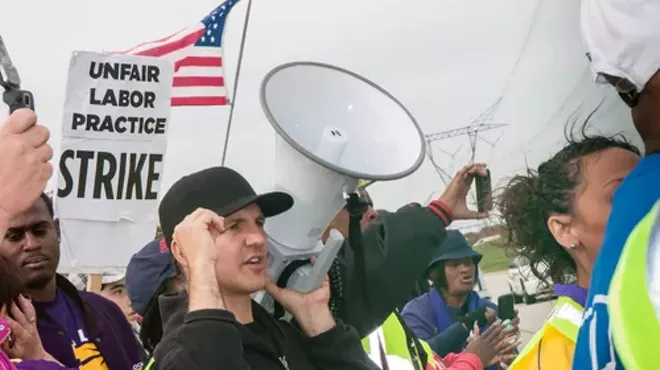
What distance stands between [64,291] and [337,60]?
170 centimetres

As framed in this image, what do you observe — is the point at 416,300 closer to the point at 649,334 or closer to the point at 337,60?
the point at 337,60

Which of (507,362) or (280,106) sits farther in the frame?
(507,362)

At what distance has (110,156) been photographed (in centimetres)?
270

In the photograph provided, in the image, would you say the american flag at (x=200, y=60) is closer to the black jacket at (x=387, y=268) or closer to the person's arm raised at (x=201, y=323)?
the black jacket at (x=387, y=268)

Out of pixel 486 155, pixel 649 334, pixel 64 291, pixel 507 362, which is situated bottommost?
pixel 507 362

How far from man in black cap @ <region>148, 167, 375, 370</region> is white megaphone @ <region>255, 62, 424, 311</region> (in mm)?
47

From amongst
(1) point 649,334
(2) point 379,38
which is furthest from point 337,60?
(1) point 649,334

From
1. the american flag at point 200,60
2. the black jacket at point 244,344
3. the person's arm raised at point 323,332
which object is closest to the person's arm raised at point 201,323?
the black jacket at point 244,344

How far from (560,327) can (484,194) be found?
563 mm

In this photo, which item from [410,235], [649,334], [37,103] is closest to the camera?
[649,334]

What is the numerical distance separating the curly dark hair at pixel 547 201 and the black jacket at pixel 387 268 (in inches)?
7.2

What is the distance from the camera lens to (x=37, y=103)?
118 inches

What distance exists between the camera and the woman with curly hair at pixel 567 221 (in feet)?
4.44

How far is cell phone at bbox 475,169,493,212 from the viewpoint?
1842mm
